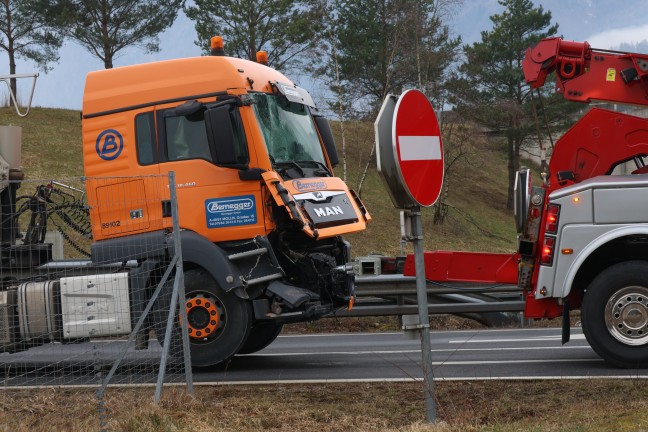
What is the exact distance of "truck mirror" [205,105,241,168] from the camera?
9.38 m

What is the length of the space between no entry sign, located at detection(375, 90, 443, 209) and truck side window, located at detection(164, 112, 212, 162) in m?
4.07

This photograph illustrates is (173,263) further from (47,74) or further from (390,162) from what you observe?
(47,74)

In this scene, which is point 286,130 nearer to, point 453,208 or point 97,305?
point 97,305

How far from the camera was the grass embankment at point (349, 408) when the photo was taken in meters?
6.50

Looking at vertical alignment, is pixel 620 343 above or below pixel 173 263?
below

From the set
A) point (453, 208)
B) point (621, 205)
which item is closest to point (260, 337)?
point (621, 205)

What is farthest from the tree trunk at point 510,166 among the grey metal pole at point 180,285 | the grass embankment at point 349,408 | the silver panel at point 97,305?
the grey metal pole at point 180,285

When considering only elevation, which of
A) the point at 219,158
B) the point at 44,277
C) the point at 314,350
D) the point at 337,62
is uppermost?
the point at 337,62

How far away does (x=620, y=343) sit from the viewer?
8844 mm

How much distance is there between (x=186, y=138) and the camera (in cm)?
988

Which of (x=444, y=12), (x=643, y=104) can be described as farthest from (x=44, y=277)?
(x=444, y=12)

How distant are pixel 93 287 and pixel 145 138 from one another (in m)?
1.76

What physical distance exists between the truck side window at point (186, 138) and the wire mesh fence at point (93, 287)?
341 millimetres

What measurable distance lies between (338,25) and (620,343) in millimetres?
36539
